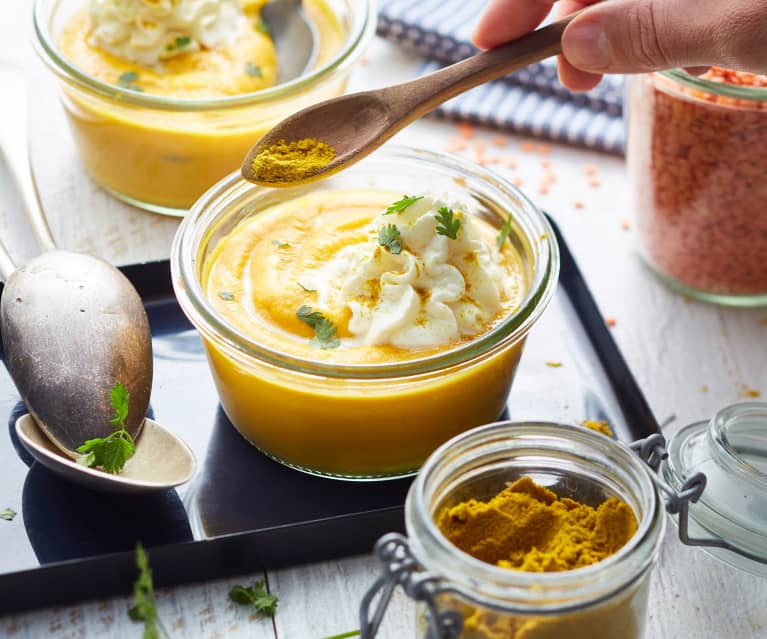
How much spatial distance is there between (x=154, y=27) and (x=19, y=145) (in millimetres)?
464

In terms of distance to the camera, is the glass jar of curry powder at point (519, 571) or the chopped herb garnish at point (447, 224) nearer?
the glass jar of curry powder at point (519, 571)

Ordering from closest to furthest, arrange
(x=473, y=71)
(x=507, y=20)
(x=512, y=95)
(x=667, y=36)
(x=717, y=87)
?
(x=667, y=36)
(x=473, y=71)
(x=717, y=87)
(x=507, y=20)
(x=512, y=95)

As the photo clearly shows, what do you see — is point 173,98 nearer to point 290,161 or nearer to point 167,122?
point 167,122

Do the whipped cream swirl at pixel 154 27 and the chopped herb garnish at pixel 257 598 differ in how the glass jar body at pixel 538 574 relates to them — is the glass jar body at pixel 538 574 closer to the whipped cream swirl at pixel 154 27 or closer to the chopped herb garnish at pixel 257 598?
the chopped herb garnish at pixel 257 598

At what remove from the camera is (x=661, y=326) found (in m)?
2.71

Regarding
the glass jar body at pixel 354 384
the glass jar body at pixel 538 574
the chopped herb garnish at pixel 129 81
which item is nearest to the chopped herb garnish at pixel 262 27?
the chopped herb garnish at pixel 129 81

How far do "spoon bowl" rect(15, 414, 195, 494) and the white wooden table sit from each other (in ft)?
0.41

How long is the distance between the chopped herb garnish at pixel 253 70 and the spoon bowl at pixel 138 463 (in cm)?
121

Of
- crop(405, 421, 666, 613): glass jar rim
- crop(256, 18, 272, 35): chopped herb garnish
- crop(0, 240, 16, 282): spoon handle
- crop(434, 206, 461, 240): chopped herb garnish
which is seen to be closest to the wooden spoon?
crop(434, 206, 461, 240): chopped herb garnish

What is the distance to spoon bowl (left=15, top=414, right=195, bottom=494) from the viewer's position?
1916 millimetres

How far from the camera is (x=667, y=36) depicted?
204 centimetres

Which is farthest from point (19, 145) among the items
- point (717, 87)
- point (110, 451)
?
point (717, 87)

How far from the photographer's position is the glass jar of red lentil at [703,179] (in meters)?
2.46

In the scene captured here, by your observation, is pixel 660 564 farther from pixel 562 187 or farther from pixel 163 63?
pixel 163 63
